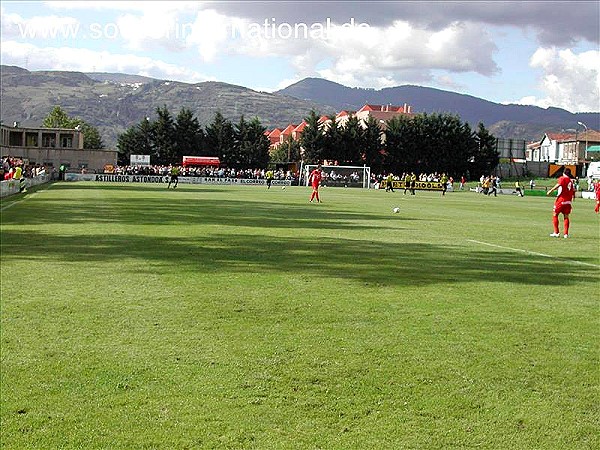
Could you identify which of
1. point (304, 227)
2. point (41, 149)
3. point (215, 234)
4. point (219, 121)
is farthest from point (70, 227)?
point (219, 121)

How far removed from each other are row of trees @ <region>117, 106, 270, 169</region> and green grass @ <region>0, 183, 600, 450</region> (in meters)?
114

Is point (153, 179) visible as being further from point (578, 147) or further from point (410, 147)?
point (578, 147)

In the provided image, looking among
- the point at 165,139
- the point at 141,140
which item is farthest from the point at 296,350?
the point at 141,140

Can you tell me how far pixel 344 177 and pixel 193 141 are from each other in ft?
133

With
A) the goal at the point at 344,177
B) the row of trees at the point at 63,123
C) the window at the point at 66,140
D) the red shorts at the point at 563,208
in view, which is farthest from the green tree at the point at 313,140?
the red shorts at the point at 563,208

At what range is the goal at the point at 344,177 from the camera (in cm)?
9531

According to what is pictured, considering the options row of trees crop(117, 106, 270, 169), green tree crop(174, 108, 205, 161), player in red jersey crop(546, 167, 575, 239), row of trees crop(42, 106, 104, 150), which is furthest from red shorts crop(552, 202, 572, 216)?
row of trees crop(42, 106, 104, 150)

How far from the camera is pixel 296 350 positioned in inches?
313

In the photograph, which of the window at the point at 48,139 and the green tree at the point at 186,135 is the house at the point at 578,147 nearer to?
the green tree at the point at 186,135

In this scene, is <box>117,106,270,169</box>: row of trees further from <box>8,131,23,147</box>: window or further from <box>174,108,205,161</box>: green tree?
<box>8,131,23,147</box>: window

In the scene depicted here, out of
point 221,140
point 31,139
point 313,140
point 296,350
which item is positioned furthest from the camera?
point 221,140

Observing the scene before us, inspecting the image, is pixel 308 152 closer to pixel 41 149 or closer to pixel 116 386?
pixel 41 149

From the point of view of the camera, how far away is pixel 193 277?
12.6 meters

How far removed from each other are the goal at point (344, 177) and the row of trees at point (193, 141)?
31.9m
